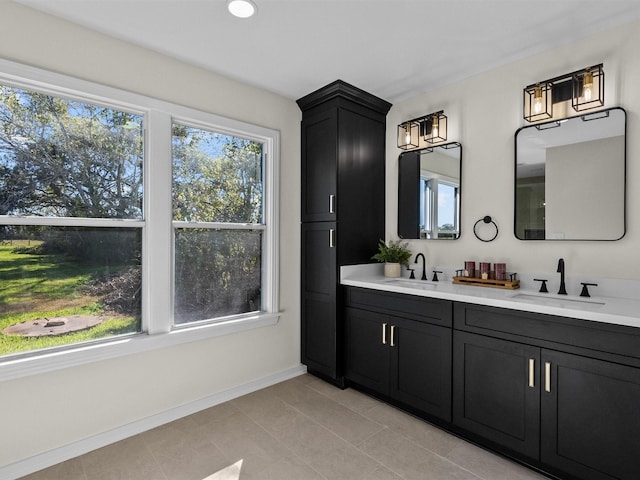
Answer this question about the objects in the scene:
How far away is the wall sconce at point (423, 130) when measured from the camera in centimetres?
292

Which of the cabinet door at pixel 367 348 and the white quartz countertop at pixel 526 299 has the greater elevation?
the white quartz countertop at pixel 526 299

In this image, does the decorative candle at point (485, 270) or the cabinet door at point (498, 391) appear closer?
the cabinet door at point (498, 391)

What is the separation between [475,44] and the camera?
232 cm

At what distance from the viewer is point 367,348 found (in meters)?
2.75

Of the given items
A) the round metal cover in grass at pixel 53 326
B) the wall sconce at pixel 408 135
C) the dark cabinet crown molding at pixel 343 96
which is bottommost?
the round metal cover in grass at pixel 53 326

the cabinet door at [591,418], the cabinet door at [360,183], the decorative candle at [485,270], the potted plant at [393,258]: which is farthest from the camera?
the potted plant at [393,258]

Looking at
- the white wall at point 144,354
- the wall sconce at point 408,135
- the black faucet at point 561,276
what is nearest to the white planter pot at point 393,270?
the white wall at point 144,354

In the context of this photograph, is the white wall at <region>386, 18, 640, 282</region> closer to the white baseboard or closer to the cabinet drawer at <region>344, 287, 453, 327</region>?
the cabinet drawer at <region>344, 287, 453, 327</region>

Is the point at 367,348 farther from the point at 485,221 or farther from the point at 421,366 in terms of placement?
the point at 485,221

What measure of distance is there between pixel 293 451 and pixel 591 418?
1582mm

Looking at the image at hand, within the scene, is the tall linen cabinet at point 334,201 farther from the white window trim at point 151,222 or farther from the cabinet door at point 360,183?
the white window trim at point 151,222

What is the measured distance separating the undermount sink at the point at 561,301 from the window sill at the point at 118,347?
195 cm

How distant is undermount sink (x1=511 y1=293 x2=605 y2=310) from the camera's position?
1.82m

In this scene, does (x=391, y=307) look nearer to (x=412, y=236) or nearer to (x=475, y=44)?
(x=412, y=236)
